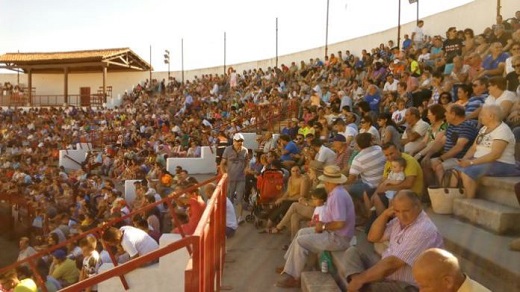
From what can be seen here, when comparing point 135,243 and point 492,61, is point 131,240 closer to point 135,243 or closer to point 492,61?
point 135,243

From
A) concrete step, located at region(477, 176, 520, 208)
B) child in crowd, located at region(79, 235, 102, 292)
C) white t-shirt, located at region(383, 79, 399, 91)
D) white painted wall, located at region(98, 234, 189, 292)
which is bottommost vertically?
child in crowd, located at region(79, 235, 102, 292)

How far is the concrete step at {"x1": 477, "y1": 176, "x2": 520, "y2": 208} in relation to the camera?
499 centimetres

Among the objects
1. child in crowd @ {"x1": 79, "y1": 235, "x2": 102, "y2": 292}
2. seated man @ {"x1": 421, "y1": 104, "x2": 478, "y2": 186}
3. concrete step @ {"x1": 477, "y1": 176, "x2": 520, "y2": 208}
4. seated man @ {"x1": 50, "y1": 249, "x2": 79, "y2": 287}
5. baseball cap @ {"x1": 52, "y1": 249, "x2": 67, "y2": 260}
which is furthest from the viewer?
baseball cap @ {"x1": 52, "y1": 249, "x2": 67, "y2": 260}

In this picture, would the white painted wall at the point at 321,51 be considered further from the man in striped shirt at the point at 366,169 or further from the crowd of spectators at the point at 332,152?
the man in striped shirt at the point at 366,169

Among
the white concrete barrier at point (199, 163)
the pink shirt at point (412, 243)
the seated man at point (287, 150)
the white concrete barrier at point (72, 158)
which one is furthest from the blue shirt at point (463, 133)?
the white concrete barrier at point (72, 158)

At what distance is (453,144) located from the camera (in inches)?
247

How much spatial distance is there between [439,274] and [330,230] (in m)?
2.96

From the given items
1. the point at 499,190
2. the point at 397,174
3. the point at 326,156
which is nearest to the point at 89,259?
the point at 326,156

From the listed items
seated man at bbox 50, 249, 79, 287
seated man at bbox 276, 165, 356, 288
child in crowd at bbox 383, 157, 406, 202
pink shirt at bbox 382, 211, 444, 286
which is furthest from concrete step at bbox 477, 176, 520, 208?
seated man at bbox 50, 249, 79, 287

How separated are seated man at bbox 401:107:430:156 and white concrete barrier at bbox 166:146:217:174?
7851mm

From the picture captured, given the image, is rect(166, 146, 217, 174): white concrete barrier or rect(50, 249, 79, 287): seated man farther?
rect(166, 146, 217, 174): white concrete barrier

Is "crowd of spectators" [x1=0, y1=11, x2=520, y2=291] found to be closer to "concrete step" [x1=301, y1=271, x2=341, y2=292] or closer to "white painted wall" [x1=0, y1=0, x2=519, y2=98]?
"concrete step" [x1=301, y1=271, x2=341, y2=292]

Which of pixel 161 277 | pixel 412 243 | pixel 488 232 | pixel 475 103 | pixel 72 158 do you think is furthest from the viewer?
pixel 72 158

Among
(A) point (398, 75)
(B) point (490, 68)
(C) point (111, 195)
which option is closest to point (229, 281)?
(B) point (490, 68)
